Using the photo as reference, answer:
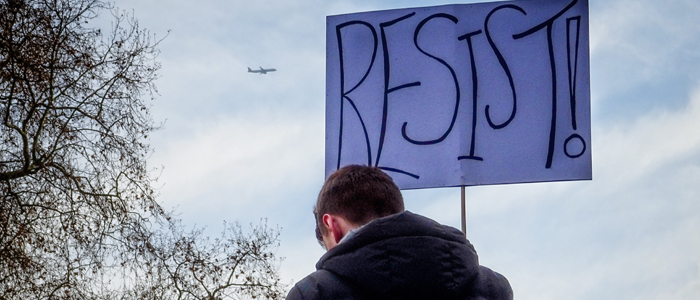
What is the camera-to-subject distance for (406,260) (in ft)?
5.87

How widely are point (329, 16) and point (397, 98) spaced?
1.98 feet

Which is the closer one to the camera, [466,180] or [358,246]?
[358,246]

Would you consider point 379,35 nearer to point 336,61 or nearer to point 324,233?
point 336,61

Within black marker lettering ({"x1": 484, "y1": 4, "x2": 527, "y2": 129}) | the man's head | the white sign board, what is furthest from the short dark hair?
black marker lettering ({"x1": 484, "y1": 4, "x2": 527, "y2": 129})

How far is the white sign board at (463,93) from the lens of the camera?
12.8 feet

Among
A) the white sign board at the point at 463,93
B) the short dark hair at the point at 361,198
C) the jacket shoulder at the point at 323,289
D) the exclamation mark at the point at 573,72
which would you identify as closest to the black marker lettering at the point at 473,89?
the white sign board at the point at 463,93

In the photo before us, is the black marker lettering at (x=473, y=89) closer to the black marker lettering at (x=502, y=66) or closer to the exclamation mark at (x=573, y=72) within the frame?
the black marker lettering at (x=502, y=66)

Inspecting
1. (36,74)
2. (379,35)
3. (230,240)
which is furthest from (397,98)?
(230,240)

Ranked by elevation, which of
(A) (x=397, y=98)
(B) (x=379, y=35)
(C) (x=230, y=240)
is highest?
(B) (x=379, y=35)

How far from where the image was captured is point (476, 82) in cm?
404

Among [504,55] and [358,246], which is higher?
[504,55]

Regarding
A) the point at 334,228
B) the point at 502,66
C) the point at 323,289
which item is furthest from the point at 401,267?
the point at 502,66

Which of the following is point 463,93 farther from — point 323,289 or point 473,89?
point 323,289

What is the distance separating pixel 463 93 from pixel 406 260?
2.33 metres
